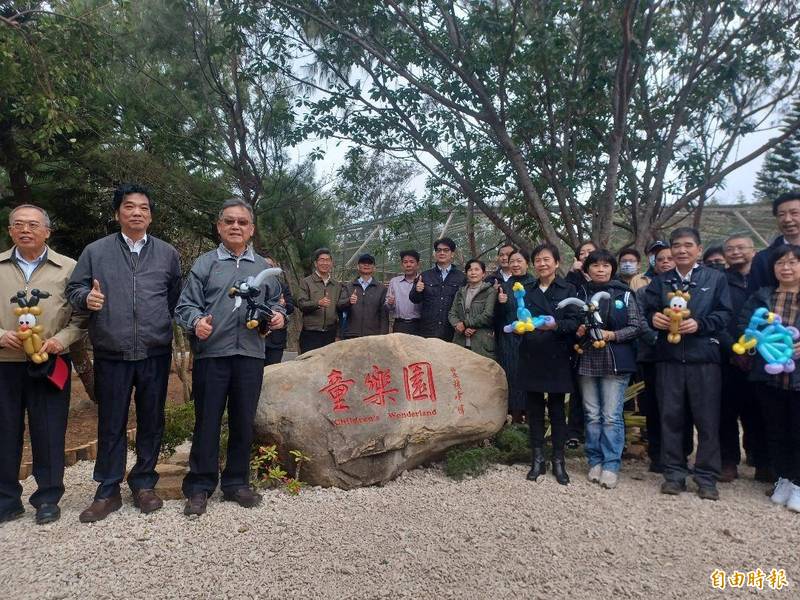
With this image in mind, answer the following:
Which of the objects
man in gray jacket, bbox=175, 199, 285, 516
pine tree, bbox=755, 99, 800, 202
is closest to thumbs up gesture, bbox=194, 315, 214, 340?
man in gray jacket, bbox=175, 199, 285, 516

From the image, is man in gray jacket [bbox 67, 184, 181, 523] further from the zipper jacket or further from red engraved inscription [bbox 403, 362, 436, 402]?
red engraved inscription [bbox 403, 362, 436, 402]

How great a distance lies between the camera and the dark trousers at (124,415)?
333 cm

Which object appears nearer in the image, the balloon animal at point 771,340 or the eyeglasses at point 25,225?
the eyeglasses at point 25,225

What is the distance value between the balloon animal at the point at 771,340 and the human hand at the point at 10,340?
4502mm

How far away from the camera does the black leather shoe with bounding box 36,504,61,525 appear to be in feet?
10.7

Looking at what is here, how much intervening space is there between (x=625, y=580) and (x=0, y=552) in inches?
131

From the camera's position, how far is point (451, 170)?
656 centimetres

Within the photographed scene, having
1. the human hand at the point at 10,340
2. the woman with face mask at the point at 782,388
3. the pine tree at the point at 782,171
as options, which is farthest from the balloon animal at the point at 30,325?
the pine tree at the point at 782,171

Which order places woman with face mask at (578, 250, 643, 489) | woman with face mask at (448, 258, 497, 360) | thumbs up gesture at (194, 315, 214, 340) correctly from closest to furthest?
thumbs up gesture at (194, 315, 214, 340), woman with face mask at (578, 250, 643, 489), woman with face mask at (448, 258, 497, 360)

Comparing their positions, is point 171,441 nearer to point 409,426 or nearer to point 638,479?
point 409,426

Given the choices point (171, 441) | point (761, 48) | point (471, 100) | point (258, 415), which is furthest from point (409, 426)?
point (761, 48)

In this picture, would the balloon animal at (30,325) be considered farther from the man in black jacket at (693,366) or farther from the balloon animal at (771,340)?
the balloon animal at (771,340)

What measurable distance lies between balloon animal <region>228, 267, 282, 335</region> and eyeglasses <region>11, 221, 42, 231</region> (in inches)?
48.5

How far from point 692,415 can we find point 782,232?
4.92 feet
